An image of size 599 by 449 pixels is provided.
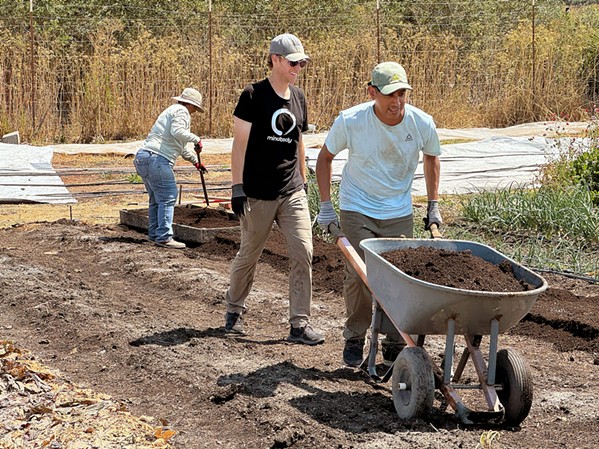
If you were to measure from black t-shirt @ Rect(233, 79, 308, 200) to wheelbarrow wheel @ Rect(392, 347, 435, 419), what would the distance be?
1922 millimetres

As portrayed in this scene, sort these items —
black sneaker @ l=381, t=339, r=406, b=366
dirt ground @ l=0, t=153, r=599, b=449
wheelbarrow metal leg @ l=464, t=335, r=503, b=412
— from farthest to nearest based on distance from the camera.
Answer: black sneaker @ l=381, t=339, r=406, b=366 < dirt ground @ l=0, t=153, r=599, b=449 < wheelbarrow metal leg @ l=464, t=335, r=503, b=412

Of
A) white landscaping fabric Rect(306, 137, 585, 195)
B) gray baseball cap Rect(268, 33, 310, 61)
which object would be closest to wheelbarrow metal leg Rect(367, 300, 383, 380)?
gray baseball cap Rect(268, 33, 310, 61)

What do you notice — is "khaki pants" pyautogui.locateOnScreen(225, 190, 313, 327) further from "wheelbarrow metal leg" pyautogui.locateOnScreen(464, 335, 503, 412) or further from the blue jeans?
the blue jeans

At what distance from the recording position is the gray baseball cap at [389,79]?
5316 mm

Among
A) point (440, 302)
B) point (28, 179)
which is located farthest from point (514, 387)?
point (28, 179)

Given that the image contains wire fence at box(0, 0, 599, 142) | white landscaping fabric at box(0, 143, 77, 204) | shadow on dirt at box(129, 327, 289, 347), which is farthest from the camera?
wire fence at box(0, 0, 599, 142)

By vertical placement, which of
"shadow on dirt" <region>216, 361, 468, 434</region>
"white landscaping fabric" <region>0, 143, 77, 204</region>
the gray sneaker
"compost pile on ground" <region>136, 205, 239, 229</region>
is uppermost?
"white landscaping fabric" <region>0, 143, 77, 204</region>

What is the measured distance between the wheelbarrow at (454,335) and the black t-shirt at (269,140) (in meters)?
1.55

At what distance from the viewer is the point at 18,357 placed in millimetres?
6094

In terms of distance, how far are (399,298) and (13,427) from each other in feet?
6.57

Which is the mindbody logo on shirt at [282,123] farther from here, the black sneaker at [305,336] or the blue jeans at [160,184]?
the blue jeans at [160,184]

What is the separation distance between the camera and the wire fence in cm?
1964

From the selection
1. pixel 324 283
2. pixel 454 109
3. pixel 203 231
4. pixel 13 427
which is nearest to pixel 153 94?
pixel 454 109

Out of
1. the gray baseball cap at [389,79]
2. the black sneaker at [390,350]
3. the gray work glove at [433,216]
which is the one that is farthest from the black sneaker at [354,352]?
the gray baseball cap at [389,79]
